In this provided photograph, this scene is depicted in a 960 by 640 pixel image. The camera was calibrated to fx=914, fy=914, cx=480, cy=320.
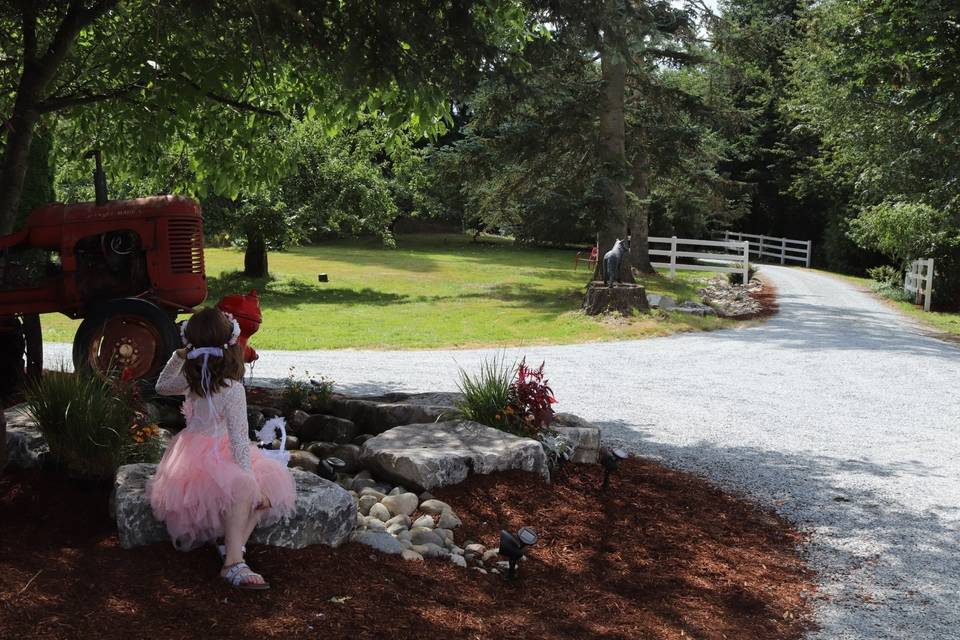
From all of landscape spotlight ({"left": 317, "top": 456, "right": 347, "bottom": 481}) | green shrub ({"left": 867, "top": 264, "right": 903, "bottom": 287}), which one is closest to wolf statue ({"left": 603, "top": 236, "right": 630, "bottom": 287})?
→ green shrub ({"left": 867, "top": 264, "right": 903, "bottom": 287})

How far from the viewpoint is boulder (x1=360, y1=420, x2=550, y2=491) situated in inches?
197

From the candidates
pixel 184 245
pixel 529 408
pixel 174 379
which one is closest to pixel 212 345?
pixel 174 379

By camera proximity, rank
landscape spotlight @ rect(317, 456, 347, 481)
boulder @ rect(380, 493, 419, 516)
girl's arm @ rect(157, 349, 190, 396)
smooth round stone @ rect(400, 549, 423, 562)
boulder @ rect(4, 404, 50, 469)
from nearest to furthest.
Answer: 1. girl's arm @ rect(157, 349, 190, 396)
2. smooth round stone @ rect(400, 549, 423, 562)
3. boulder @ rect(4, 404, 50, 469)
4. boulder @ rect(380, 493, 419, 516)
5. landscape spotlight @ rect(317, 456, 347, 481)

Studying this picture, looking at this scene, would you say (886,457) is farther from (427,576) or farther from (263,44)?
(263,44)

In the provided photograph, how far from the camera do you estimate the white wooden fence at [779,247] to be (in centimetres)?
3956

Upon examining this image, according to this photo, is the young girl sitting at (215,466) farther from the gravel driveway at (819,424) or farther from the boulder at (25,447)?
the gravel driveway at (819,424)

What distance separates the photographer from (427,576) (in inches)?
155

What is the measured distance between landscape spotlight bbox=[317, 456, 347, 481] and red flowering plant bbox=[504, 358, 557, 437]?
48.7 inches

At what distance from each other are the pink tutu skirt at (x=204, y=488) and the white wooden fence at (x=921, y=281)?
2150 centimetres

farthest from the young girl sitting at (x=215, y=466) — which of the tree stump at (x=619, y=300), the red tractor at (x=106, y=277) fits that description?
the tree stump at (x=619, y=300)

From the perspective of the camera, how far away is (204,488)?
3.66 metres

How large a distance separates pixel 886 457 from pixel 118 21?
7.15 m

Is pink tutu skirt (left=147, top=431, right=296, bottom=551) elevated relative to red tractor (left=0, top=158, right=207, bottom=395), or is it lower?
lower

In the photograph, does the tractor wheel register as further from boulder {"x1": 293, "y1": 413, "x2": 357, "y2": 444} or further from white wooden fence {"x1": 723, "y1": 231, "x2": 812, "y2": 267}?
white wooden fence {"x1": 723, "y1": 231, "x2": 812, "y2": 267}
